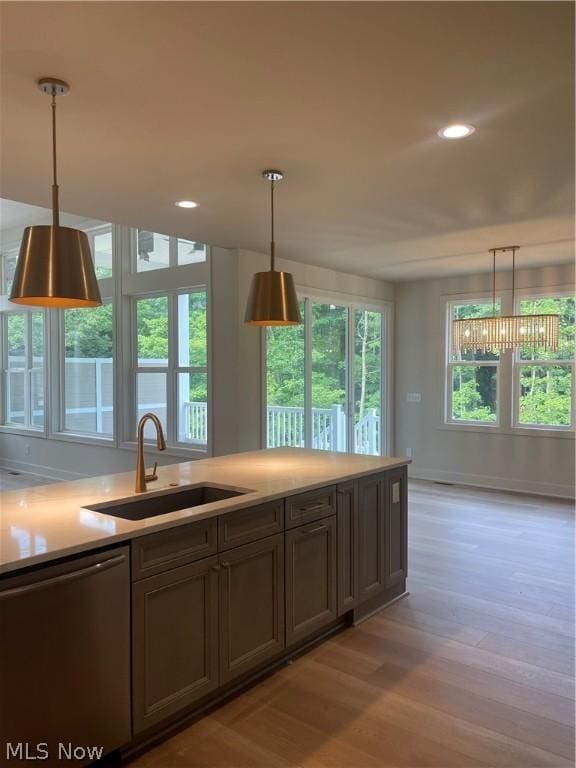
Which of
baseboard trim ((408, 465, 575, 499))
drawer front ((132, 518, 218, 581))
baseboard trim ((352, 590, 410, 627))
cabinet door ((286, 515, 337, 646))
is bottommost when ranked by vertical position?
baseboard trim ((352, 590, 410, 627))

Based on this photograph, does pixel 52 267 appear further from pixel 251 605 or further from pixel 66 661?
pixel 251 605

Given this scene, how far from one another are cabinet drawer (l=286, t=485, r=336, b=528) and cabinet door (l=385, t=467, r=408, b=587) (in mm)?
581

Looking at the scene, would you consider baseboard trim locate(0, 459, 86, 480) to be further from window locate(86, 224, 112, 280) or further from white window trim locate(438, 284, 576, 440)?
white window trim locate(438, 284, 576, 440)

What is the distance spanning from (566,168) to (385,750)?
3.06 meters

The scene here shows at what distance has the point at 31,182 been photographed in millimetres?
3154

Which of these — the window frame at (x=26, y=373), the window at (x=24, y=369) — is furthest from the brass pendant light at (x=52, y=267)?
the window at (x=24, y=369)

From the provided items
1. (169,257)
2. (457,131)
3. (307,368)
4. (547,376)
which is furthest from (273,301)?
(547,376)

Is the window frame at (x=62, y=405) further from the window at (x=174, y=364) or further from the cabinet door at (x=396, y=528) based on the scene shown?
the cabinet door at (x=396, y=528)

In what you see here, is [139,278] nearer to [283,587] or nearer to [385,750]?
[283,587]

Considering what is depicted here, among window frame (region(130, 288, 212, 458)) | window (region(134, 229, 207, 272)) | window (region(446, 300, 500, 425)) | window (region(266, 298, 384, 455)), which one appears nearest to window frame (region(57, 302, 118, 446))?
window frame (region(130, 288, 212, 458))

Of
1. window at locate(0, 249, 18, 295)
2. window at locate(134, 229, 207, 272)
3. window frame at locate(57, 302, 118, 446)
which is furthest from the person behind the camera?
window at locate(0, 249, 18, 295)

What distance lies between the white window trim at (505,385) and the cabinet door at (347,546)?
13.0ft

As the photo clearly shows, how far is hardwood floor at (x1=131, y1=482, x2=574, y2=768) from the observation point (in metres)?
2.07

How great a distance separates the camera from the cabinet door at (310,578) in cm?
266
